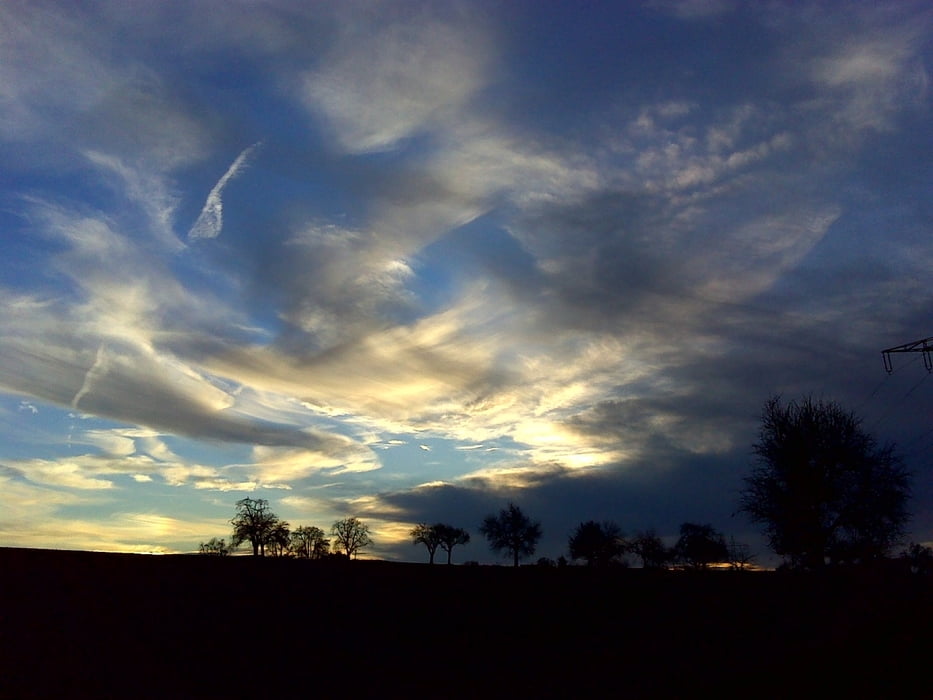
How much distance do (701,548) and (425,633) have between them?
9682 cm

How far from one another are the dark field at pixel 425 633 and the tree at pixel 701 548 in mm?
85194

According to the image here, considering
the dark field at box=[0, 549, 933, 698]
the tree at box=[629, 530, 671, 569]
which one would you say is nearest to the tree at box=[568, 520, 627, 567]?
the tree at box=[629, 530, 671, 569]

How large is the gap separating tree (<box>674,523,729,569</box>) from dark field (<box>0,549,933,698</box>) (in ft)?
280

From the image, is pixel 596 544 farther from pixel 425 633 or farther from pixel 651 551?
pixel 425 633

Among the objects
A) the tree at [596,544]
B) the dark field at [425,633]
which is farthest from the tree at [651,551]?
the dark field at [425,633]

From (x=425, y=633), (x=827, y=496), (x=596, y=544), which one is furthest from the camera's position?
(x=596, y=544)

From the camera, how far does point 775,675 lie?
21391 millimetres

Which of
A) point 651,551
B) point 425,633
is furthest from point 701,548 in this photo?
point 425,633

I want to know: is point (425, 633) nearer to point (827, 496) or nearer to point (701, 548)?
point (827, 496)

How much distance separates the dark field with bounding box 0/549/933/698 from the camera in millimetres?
20297

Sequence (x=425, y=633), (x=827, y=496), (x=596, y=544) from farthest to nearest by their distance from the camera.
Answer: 1. (x=596, y=544)
2. (x=827, y=496)
3. (x=425, y=633)

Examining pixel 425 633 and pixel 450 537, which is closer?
pixel 425 633

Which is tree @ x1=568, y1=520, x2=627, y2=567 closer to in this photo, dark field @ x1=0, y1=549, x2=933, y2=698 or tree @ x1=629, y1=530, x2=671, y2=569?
tree @ x1=629, y1=530, x2=671, y2=569

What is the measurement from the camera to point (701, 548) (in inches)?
4422
